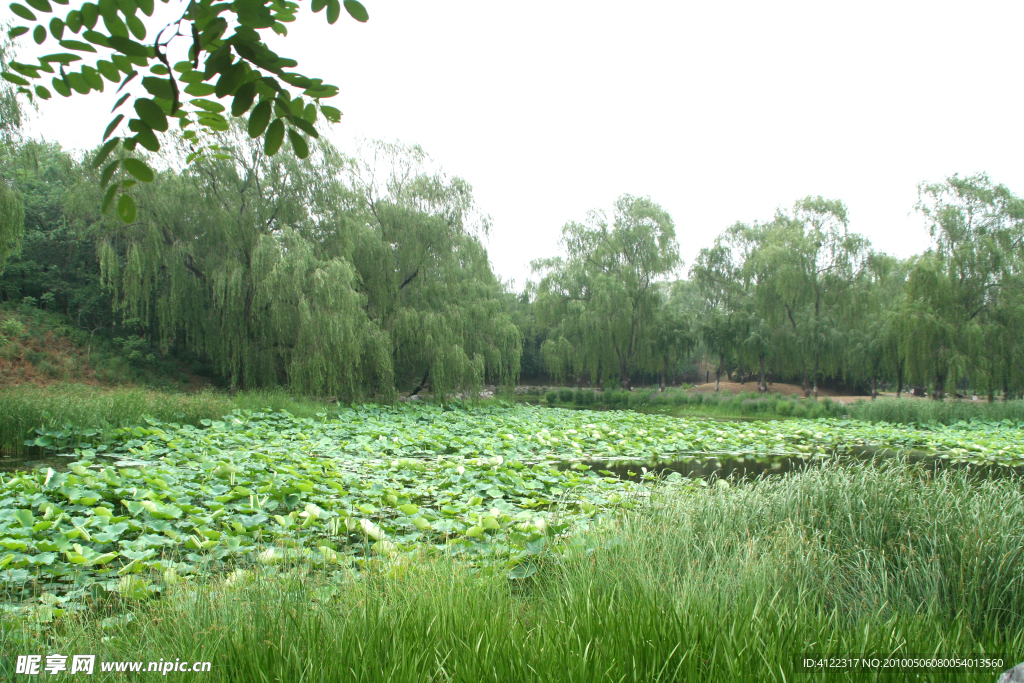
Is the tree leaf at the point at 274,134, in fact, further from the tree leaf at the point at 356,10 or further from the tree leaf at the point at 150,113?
the tree leaf at the point at 356,10

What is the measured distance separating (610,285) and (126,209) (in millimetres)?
20346

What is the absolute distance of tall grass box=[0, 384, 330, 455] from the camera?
22.8 ft

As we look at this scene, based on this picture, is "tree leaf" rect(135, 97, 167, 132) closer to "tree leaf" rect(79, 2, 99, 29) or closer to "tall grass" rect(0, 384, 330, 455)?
"tree leaf" rect(79, 2, 99, 29)

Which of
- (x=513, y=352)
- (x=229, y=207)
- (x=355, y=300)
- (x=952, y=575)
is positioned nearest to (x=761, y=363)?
(x=513, y=352)

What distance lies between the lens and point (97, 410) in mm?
7734

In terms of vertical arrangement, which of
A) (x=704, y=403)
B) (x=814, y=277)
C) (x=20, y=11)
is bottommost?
(x=704, y=403)

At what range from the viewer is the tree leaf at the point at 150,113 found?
1378 millimetres

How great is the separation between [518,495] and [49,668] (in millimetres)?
3876

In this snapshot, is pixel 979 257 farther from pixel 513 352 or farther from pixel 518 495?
pixel 518 495

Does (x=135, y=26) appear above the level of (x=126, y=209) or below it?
above

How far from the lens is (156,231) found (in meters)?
12.6

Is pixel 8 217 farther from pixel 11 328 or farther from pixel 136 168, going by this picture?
pixel 136 168

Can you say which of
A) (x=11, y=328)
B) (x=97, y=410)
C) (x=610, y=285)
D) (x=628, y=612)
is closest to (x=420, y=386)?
(x=97, y=410)

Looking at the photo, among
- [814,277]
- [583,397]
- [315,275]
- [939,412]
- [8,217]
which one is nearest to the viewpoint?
[8,217]
